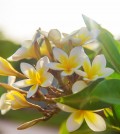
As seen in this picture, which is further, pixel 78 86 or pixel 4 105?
pixel 4 105

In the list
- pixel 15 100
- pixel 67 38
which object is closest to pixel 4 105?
pixel 15 100

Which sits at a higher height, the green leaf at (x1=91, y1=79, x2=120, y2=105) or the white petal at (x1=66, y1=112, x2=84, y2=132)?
the green leaf at (x1=91, y1=79, x2=120, y2=105)

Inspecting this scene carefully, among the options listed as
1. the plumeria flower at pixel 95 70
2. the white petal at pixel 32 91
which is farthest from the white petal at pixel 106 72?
the white petal at pixel 32 91

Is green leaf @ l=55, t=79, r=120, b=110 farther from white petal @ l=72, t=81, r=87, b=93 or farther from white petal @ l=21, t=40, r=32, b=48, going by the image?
white petal @ l=21, t=40, r=32, b=48

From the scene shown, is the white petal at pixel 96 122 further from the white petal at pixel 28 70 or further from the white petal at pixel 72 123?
the white petal at pixel 28 70

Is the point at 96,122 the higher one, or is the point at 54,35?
the point at 54,35

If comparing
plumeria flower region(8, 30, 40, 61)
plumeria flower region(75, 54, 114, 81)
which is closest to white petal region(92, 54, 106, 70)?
plumeria flower region(75, 54, 114, 81)

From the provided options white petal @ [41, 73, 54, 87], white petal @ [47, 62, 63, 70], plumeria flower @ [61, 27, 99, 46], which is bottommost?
white petal @ [41, 73, 54, 87]

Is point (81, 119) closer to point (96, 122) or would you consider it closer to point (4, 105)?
point (96, 122)
